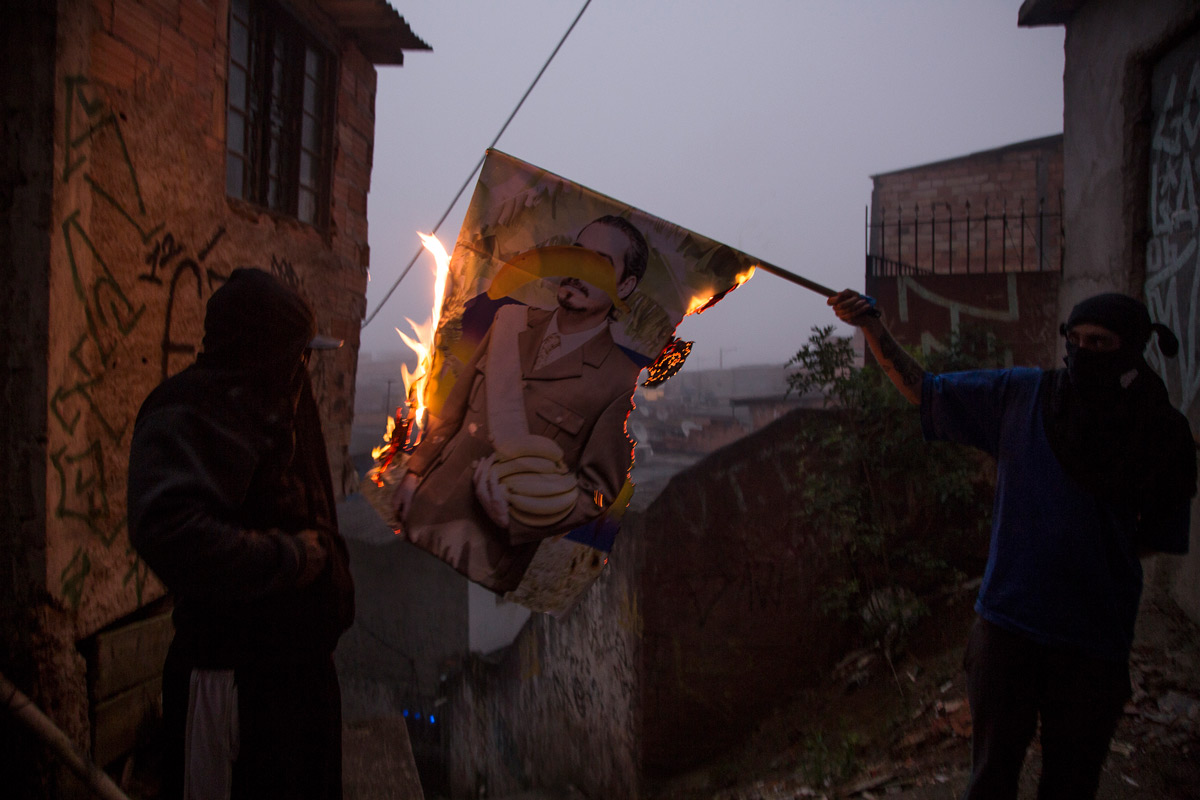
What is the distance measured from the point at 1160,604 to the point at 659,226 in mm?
3811

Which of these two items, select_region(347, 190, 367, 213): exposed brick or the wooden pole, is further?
select_region(347, 190, 367, 213): exposed brick

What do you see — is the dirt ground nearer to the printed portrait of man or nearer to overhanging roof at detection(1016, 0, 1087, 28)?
the printed portrait of man

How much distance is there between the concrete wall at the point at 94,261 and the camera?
2.17m

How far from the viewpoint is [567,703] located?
657 centimetres

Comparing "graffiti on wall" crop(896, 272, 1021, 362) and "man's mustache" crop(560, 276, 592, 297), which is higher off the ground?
"graffiti on wall" crop(896, 272, 1021, 362)

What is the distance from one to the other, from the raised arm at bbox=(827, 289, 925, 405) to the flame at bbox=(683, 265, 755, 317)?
463 mm

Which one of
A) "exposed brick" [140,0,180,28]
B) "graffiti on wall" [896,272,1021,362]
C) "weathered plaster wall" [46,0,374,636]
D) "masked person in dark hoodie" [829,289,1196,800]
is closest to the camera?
"masked person in dark hoodie" [829,289,1196,800]

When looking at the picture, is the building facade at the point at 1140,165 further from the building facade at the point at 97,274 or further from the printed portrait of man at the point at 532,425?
the building facade at the point at 97,274

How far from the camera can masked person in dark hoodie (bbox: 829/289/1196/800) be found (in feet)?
6.43

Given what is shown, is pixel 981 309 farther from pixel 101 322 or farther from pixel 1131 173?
pixel 101 322

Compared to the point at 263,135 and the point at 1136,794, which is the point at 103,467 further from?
the point at 1136,794

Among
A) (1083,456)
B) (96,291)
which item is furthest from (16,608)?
(1083,456)

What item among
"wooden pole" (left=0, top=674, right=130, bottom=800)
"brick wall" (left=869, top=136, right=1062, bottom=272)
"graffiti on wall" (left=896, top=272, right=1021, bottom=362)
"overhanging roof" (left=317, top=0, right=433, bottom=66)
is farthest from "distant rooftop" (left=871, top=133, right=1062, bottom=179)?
"wooden pole" (left=0, top=674, right=130, bottom=800)

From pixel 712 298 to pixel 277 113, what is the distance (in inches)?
125
